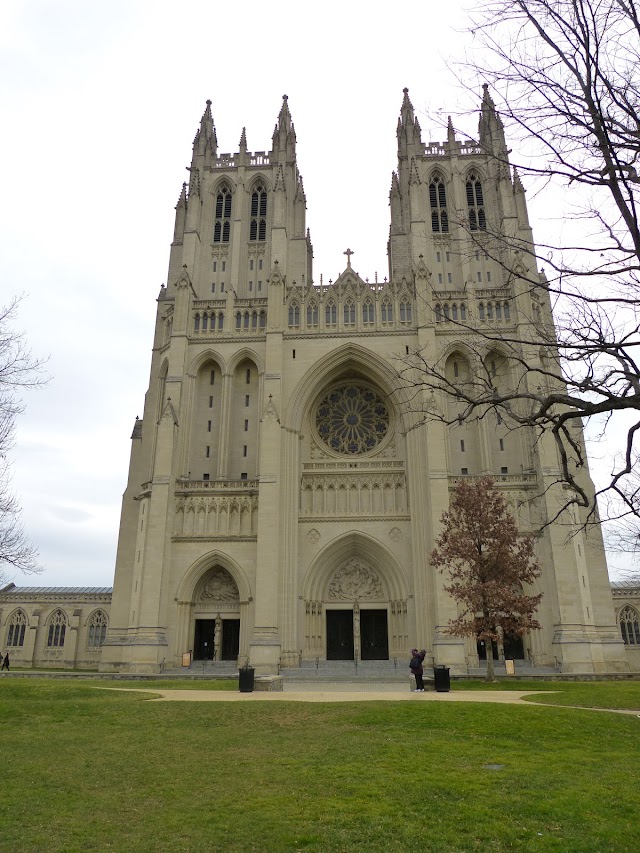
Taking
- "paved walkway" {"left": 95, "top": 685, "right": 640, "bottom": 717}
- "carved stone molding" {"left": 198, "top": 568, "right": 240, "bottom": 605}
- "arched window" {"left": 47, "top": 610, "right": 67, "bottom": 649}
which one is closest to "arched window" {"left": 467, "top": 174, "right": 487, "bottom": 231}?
"carved stone molding" {"left": 198, "top": 568, "right": 240, "bottom": 605}

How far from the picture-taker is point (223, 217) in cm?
4594

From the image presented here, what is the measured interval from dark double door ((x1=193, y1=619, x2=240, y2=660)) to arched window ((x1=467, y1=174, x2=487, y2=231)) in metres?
29.5

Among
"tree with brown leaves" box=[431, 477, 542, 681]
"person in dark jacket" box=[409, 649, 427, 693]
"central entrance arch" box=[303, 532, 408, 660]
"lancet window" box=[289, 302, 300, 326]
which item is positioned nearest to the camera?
"person in dark jacket" box=[409, 649, 427, 693]

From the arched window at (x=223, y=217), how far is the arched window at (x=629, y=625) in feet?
123

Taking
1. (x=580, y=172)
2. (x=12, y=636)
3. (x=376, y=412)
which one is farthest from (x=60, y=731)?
(x=12, y=636)

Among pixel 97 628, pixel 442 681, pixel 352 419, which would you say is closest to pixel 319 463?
pixel 352 419

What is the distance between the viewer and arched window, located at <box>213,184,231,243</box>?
45.3 m

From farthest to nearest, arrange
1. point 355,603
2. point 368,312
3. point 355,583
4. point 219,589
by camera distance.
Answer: point 368,312 → point 355,583 → point 219,589 → point 355,603

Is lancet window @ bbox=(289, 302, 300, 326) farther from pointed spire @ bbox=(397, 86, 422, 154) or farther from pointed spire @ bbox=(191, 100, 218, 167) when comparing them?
pointed spire @ bbox=(397, 86, 422, 154)

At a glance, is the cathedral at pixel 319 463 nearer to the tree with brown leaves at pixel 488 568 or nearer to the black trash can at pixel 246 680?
the tree with brown leaves at pixel 488 568

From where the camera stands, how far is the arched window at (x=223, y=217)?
4528cm

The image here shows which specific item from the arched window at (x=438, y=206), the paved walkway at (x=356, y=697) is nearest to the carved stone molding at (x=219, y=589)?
the paved walkway at (x=356, y=697)

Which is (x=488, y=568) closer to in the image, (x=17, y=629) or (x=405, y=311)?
(x=405, y=311)

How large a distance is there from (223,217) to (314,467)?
65.1ft
